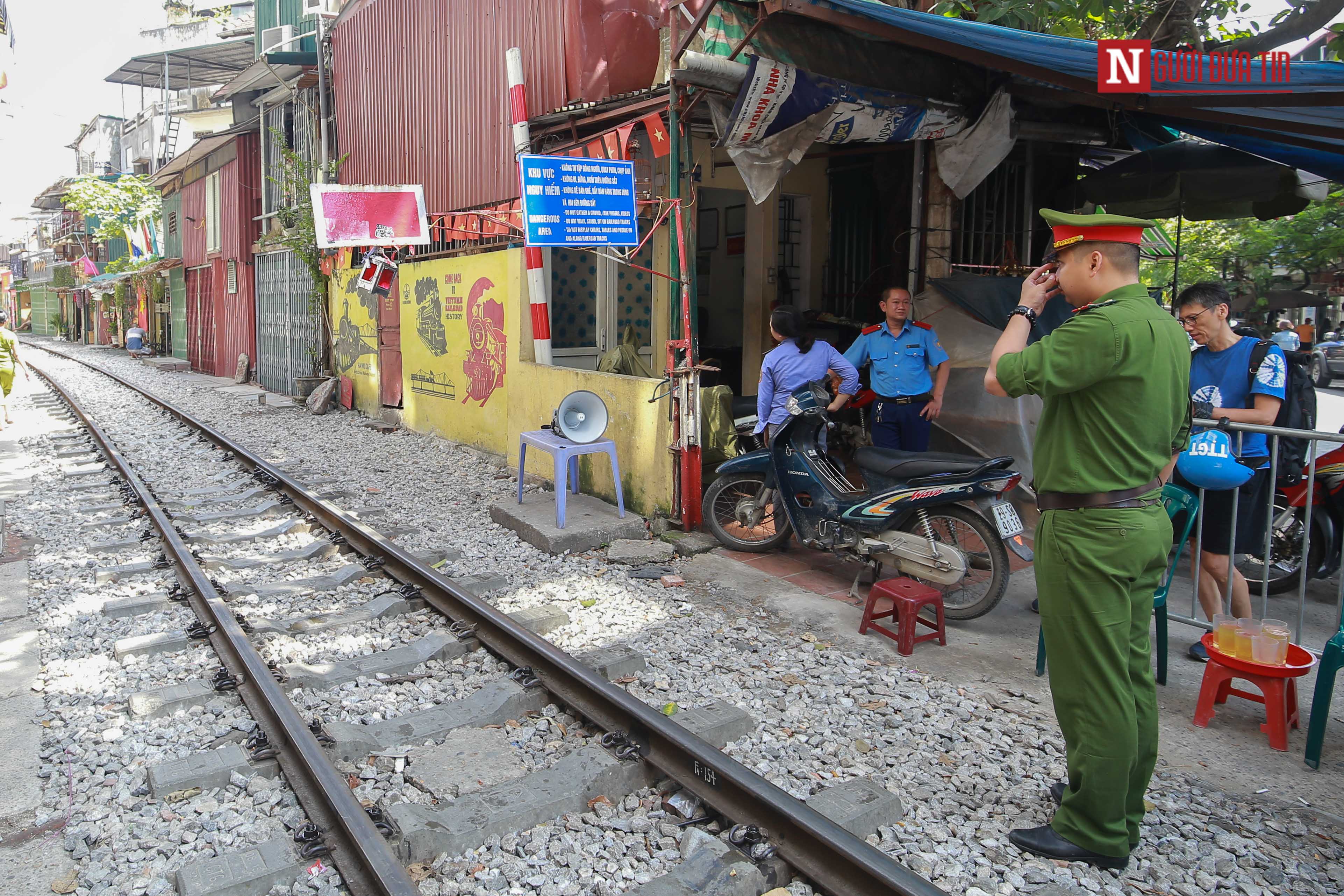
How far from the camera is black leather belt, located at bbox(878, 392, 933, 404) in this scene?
654 centimetres

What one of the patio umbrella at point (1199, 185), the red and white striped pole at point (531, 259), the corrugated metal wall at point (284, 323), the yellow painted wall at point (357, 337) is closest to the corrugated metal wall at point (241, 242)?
the corrugated metal wall at point (284, 323)

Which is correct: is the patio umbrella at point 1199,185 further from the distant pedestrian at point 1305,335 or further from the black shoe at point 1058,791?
the distant pedestrian at point 1305,335

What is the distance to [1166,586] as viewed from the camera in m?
4.26

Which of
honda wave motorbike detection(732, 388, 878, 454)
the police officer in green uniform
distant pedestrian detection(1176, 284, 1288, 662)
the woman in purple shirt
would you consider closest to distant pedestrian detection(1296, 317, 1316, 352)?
honda wave motorbike detection(732, 388, 878, 454)

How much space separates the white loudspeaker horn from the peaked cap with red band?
480 centimetres

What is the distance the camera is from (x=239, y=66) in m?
27.7

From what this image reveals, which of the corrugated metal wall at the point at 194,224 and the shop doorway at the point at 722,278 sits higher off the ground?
the corrugated metal wall at the point at 194,224

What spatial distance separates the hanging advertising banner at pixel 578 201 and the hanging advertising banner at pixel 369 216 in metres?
4.72

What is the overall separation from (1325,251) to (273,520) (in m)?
22.9

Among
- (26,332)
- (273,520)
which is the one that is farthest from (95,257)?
(273,520)

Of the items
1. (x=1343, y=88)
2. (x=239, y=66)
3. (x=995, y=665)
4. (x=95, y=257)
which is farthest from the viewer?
(x=95, y=257)

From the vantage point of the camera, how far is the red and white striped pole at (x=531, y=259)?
872 cm

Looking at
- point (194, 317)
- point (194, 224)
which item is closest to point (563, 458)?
point (194, 224)

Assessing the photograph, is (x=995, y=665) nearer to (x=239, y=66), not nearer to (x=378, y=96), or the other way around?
(x=378, y=96)
